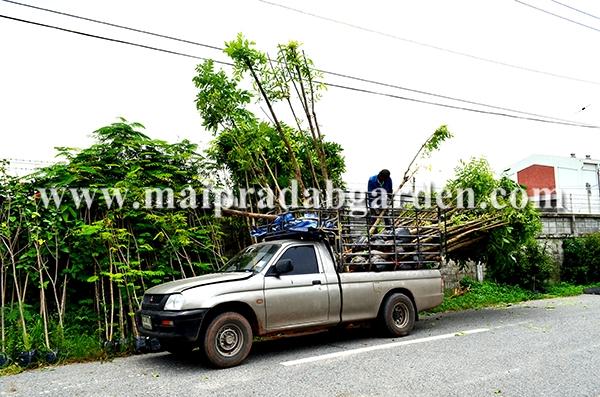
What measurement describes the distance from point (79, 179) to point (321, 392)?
5.90 m

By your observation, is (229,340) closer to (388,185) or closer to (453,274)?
(388,185)

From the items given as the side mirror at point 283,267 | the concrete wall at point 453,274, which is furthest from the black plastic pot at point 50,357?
the concrete wall at point 453,274

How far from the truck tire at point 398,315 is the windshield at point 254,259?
7.52ft

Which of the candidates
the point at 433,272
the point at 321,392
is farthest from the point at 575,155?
the point at 321,392

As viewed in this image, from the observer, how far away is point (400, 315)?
339 inches

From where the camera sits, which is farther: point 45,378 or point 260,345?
point 260,345

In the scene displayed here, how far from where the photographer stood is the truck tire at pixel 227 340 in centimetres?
638

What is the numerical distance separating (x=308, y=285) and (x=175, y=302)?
80.7 inches

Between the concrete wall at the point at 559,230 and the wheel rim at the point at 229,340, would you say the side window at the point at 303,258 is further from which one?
the concrete wall at the point at 559,230

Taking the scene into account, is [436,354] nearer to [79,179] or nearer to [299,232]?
A: [299,232]

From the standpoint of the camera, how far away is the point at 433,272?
30.2 feet

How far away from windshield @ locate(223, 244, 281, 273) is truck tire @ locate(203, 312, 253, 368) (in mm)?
864

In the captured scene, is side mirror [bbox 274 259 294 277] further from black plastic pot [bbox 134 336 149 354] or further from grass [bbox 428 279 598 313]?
grass [bbox 428 279 598 313]

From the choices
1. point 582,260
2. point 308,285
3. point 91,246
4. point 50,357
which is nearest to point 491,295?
point 582,260
